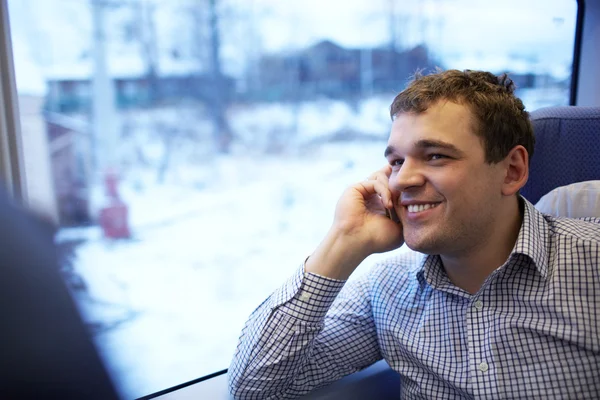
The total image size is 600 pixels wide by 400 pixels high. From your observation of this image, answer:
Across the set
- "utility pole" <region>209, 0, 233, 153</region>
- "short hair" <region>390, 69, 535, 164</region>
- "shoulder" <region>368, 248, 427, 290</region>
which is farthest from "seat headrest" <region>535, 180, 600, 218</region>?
"utility pole" <region>209, 0, 233, 153</region>

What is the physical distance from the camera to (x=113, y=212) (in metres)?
1.46

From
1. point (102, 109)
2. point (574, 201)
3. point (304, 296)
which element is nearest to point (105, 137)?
point (102, 109)

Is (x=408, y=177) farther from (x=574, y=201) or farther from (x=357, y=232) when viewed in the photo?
(x=574, y=201)

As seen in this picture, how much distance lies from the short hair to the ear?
0.02 metres

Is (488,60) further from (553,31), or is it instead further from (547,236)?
(547,236)

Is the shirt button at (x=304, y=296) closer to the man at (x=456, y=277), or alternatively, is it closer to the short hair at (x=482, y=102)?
the man at (x=456, y=277)

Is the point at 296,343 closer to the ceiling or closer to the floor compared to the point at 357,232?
closer to the floor

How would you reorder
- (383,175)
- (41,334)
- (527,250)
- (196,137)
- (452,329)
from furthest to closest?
(196,137)
(383,175)
(452,329)
(527,250)
(41,334)

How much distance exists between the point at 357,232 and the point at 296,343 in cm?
32

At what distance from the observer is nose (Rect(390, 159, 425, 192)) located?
4.24 ft

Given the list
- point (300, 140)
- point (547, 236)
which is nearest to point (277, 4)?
point (300, 140)

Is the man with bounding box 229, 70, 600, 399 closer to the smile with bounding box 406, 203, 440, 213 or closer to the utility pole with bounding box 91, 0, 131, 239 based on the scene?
the smile with bounding box 406, 203, 440, 213

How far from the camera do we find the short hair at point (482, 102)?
1293mm

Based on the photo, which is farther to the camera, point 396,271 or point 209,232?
point 209,232
